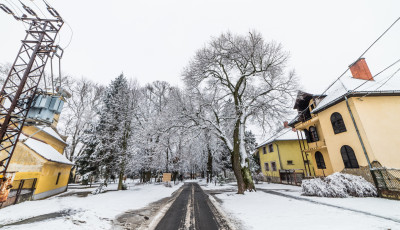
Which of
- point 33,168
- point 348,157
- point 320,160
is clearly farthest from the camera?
point 320,160

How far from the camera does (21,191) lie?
11102 millimetres

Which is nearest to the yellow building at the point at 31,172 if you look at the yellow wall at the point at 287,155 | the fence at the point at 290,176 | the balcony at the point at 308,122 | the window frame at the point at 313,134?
the balcony at the point at 308,122

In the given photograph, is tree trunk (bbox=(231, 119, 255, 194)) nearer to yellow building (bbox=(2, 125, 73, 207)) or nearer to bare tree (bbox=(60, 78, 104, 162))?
yellow building (bbox=(2, 125, 73, 207))

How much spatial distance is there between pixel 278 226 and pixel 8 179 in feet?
33.5

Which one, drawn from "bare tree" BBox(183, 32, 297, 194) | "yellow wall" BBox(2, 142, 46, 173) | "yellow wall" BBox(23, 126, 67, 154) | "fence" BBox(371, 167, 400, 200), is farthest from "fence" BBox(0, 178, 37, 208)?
"fence" BBox(371, 167, 400, 200)

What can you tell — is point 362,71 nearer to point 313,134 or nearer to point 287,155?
point 313,134

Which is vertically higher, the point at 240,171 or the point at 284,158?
the point at 284,158

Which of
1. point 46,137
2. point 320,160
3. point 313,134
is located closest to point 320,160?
point 320,160

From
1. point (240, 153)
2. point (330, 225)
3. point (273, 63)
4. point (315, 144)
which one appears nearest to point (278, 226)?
point (330, 225)

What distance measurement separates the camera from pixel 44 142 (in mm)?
16328

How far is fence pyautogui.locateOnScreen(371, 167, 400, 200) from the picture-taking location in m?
8.52

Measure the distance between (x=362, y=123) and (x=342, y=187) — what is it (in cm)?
516

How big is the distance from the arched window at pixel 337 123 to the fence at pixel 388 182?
432cm

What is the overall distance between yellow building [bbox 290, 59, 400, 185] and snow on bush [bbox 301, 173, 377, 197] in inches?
44.6
